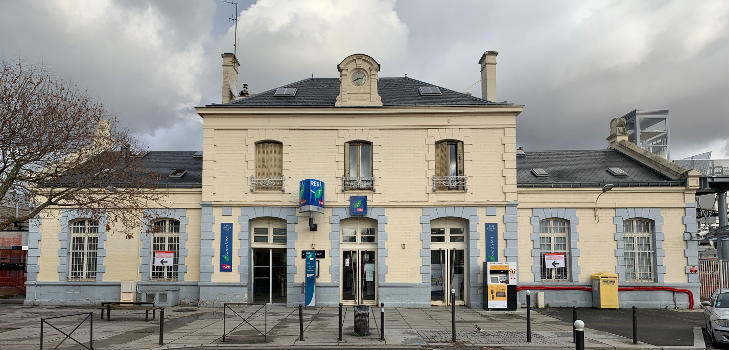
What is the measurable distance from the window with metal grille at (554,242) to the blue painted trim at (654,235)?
184cm

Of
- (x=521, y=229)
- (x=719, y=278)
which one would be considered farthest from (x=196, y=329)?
(x=719, y=278)

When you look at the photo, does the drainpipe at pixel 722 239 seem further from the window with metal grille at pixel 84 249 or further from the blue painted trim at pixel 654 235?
the window with metal grille at pixel 84 249

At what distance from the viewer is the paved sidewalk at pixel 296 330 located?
12.9m

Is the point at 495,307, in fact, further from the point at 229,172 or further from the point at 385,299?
the point at 229,172

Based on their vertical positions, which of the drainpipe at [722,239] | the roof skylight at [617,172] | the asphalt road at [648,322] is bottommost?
the asphalt road at [648,322]

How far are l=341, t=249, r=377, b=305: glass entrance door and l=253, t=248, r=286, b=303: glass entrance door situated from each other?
7.55ft

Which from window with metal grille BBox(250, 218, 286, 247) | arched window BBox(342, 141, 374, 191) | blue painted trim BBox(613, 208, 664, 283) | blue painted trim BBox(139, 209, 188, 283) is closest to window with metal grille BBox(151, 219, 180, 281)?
blue painted trim BBox(139, 209, 188, 283)

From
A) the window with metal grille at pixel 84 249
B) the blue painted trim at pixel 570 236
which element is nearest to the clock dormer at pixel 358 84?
the blue painted trim at pixel 570 236

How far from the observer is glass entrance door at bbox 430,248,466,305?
20625 mm

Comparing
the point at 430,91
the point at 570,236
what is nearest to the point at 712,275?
the point at 570,236

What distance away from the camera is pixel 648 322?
16828 mm

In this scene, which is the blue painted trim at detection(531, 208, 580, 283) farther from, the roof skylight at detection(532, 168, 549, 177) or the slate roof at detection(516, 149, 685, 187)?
the roof skylight at detection(532, 168, 549, 177)

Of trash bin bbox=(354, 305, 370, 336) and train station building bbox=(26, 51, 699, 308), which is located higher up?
train station building bbox=(26, 51, 699, 308)

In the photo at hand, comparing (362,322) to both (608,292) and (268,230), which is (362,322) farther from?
(608,292)
